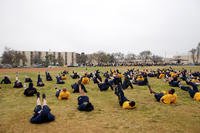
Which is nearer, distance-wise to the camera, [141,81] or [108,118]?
[108,118]

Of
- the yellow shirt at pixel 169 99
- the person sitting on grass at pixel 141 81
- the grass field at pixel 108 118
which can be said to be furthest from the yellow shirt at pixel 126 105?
the person sitting on grass at pixel 141 81

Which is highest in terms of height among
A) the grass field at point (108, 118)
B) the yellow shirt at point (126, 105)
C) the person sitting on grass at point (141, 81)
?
the person sitting on grass at point (141, 81)

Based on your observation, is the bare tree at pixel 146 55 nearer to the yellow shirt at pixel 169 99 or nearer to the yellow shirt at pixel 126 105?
the yellow shirt at pixel 169 99

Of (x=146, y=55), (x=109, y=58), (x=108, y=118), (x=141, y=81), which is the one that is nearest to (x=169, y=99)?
(x=108, y=118)

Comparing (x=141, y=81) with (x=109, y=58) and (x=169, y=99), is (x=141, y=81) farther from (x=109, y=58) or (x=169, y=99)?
(x=109, y=58)

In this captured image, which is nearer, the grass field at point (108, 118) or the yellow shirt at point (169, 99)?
the grass field at point (108, 118)

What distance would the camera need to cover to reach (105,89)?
62.6ft

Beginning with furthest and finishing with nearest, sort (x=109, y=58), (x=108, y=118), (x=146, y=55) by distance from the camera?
1. (x=146, y=55)
2. (x=109, y=58)
3. (x=108, y=118)

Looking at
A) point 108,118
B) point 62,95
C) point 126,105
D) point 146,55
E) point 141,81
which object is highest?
point 146,55

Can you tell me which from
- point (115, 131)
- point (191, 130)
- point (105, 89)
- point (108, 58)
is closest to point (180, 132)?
point (191, 130)

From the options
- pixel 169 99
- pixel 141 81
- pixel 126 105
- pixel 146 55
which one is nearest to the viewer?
pixel 126 105

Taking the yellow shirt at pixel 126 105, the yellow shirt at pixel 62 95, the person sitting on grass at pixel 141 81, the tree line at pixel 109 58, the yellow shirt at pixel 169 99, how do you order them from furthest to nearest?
1. the tree line at pixel 109 58
2. the person sitting on grass at pixel 141 81
3. the yellow shirt at pixel 62 95
4. the yellow shirt at pixel 169 99
5. the yellow shirt at pixel 126 105

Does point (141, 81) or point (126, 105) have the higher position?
point (141, 81)

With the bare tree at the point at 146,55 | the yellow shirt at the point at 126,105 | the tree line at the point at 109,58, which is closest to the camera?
the yellow shirt at the point at 126,105
